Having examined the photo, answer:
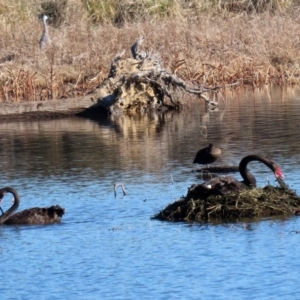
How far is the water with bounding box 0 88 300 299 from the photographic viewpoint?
33.9 feet

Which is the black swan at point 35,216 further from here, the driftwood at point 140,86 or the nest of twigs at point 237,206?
the driftwood at point 140,86

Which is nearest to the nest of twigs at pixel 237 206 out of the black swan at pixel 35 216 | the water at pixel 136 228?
the water at pixel 136 228

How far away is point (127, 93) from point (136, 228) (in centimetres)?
1278

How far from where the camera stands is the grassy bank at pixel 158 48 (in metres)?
27.8

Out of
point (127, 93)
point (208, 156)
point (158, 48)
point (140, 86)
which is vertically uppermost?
point (158, 48)

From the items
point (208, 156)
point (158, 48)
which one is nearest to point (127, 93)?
point (158, 48)

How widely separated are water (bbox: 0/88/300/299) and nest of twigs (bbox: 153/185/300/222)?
0.76ft

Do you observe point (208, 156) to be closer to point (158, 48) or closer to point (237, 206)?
point (237, 206)

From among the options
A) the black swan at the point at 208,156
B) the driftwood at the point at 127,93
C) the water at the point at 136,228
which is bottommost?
the water at the point at 136,228

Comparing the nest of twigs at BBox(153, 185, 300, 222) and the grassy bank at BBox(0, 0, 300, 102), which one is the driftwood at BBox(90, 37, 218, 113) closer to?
the grassy bank at BBox(0, 0, 300, 102)

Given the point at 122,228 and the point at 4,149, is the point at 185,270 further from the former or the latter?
the point at 4,149

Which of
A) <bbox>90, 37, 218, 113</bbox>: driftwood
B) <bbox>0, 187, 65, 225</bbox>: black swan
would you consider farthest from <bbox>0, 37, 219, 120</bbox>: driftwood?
<bbox>0, 187, 65, 225</bbox>: black swan

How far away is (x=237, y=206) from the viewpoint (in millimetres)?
12609

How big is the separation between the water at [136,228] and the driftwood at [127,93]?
2.26m
